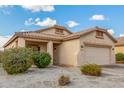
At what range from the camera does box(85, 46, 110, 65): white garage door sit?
1892 cm

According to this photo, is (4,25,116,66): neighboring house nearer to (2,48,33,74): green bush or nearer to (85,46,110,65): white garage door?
(85,46,110,65): white garage door

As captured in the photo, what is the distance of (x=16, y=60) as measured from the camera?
12.0 metres

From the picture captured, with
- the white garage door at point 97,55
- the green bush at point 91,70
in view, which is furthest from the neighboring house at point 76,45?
the green bush at point 91,70

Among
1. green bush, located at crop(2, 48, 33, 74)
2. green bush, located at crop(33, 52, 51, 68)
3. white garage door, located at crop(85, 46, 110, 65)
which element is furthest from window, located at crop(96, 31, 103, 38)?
green bush, located at crop(2, 48, 33, 74)

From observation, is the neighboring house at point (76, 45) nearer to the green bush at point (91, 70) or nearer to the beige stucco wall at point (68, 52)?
the beige stucco wall at point (68, 52)

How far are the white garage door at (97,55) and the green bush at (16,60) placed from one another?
26.2ft

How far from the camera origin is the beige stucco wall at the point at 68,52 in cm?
1798

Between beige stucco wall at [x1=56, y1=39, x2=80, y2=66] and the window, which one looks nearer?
beige stucco wall at [x1=56, y1=39, x2=80, y2=66]

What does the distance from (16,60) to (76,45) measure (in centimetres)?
756

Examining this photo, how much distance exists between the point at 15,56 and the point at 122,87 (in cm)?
697
